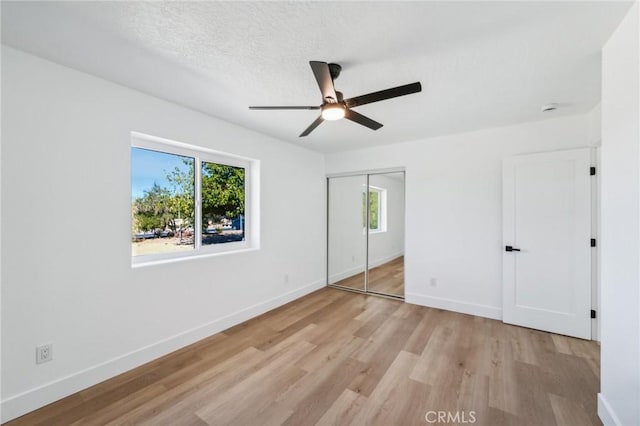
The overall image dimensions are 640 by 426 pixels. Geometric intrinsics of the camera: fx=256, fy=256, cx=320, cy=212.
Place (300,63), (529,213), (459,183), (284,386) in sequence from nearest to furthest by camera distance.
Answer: (300,63)
(284,386)
(529,213)
(459,183)

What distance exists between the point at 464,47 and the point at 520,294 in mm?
2842

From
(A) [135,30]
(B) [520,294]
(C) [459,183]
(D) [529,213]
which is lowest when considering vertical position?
(B) [520,294]

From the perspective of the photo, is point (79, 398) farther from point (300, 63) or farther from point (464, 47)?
point (464, 47)

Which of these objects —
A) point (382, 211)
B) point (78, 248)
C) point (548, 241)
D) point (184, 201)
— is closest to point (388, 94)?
point (184, 201)

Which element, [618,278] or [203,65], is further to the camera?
[203,65]

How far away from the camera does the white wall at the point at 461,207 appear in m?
3.13

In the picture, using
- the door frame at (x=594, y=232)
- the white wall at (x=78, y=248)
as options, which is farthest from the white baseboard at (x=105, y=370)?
the door frame at (x=594, y=232)

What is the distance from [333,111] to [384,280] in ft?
12.1

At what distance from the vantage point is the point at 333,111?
6.23 ft

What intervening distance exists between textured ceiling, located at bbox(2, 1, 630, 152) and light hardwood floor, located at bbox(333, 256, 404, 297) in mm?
2996

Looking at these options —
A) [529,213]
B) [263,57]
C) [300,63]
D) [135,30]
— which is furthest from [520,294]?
[135,30]

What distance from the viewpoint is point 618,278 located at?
149cm

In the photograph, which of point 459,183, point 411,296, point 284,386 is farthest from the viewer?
point 411,296

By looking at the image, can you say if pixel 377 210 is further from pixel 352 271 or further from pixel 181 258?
pixel 181 258
